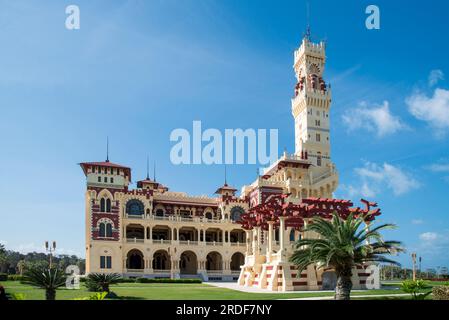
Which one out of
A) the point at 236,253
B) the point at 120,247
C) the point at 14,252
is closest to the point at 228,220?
the point at 236,253

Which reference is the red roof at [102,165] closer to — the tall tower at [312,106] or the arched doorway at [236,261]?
the arched doorway at [236,261]

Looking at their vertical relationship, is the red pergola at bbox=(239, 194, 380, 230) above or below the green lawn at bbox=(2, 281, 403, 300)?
above

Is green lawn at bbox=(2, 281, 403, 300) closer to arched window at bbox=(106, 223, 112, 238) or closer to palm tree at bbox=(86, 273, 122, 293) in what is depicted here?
palm tree at bbox=(86, 273, 122, 293)

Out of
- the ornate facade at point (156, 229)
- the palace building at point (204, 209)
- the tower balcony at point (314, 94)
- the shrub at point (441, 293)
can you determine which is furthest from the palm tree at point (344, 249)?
the tower balcony at point (314, 94)

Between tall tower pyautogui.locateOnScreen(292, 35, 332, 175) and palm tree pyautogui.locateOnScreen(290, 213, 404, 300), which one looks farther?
tall tower pyautogui.locateOnScreen(292, 35, 332, 175)

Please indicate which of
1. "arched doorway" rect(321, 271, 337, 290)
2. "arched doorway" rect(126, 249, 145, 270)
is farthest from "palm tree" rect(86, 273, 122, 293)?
"arched doorway" rect(126, 249, 145, 270)

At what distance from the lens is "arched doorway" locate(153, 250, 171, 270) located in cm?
7075

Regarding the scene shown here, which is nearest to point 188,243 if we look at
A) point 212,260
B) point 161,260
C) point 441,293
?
point 161,260

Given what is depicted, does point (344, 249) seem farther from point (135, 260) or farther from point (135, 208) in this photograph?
point (135, 260)

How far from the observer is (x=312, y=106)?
75750 millimetres
